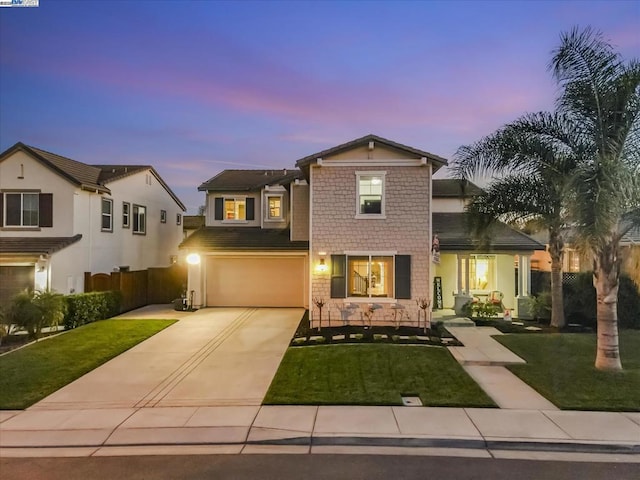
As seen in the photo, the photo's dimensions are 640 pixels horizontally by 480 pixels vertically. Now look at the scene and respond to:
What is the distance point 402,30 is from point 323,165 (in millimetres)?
5201

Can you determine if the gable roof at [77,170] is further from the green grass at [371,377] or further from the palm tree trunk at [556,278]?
the palm tree trunk at [556,278]

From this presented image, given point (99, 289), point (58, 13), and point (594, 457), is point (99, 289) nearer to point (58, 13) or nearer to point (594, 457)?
point (58, 13)

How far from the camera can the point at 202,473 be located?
4992 mm

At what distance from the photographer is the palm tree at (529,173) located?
988 cm

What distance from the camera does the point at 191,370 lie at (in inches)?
372

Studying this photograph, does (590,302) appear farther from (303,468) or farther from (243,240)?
(243,240)

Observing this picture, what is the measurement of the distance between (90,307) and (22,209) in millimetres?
5534

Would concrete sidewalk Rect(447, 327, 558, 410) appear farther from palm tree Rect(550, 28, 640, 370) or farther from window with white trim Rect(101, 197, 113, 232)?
window with white trim Rect(101, 197, 113, 232)

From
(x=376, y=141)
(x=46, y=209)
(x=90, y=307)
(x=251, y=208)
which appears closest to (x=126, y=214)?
(x=46, y=209)

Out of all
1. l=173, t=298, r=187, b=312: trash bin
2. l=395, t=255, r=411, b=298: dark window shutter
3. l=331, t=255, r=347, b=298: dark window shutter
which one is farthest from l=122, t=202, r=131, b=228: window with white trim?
l=395, t=255, r=411, b=298: dark window shutter

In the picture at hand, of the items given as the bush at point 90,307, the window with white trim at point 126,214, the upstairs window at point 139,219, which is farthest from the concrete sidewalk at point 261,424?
the upstairs window at point 139,219

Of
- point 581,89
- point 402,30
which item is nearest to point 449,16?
point 402,30

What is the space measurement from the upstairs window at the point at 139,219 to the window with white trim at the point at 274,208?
697 centimetres

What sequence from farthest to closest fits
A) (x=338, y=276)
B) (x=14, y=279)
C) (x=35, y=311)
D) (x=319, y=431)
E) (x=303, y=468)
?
(x=14, y=279)
(x=338, y=276)
(x=35, y=311)
(x=319, y=431)
(x=303, y=468)
